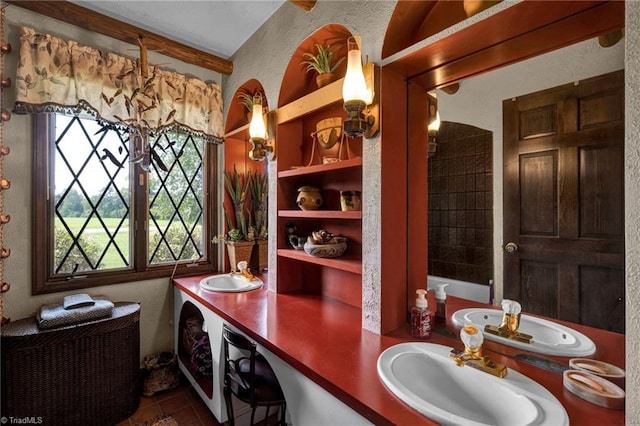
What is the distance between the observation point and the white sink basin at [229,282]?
2.05m

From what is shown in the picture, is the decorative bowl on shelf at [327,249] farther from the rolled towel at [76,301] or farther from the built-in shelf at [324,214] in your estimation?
the rolled towel at [76,301]

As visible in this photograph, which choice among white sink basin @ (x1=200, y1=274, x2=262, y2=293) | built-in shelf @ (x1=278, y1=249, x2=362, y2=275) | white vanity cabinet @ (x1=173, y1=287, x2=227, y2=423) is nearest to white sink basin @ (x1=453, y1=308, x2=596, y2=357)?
built-in shelf @ (x1=278, y1=249, x2=362, y2=275)

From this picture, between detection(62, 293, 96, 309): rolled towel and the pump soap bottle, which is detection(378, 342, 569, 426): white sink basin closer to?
the pump soap bottle

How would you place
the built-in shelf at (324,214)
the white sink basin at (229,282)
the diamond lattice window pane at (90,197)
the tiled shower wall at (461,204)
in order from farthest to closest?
the white sink basin at (229,282) < the diamond lattice window pane at (90,197) < the built-in shelf at (324,214) < the tiled shower wall at (461,204)

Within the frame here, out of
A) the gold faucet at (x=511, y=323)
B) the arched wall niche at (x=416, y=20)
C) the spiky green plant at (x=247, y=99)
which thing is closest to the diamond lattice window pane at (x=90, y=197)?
the spiky green plant at (x=247, y=99)

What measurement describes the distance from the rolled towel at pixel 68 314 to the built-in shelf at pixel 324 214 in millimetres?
1215

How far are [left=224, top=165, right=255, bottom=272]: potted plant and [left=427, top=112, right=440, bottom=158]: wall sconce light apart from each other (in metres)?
1.62

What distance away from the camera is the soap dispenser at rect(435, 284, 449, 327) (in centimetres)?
129

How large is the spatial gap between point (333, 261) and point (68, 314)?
155cm

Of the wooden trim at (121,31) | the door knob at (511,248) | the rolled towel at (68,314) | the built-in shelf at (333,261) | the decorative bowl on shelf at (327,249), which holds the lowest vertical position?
the rolled towel at (68,314)

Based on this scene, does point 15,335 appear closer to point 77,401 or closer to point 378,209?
point 77,401

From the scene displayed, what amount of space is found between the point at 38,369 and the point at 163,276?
0.86 metres

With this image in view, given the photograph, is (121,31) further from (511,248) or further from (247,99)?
(511,248)

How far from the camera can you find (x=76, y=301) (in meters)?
1.78
